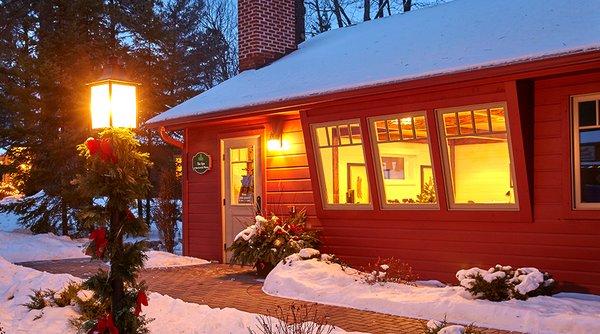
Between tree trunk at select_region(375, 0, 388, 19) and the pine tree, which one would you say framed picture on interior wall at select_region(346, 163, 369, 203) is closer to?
the pine tree

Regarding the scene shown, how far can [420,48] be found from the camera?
33.5ft

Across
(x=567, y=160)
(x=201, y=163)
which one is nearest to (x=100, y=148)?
(x=567, y=160)

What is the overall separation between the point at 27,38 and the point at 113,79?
17896 millimetres

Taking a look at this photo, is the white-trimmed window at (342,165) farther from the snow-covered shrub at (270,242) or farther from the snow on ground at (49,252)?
the snow on ground at (49,252)

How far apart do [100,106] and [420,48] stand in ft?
18.0

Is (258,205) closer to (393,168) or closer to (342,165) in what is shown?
(342,165)

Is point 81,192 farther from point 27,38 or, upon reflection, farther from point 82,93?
point 27,38

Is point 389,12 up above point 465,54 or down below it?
above

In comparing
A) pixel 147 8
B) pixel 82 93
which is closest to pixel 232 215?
pixel 82 93

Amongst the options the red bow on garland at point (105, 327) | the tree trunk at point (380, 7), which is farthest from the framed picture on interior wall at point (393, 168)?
the tree trunk at point (380, 7)

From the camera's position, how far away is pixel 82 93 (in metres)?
18.9

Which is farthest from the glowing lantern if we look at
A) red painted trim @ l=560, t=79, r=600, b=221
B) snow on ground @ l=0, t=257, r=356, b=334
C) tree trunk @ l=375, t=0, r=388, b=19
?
tree trunk @ l=375, t=0, r=388, b=19

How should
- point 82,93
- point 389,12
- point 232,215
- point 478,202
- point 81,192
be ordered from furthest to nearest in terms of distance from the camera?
point 389,12 < point 82,93 < point 232,215 < point 478,202 < point 81,192

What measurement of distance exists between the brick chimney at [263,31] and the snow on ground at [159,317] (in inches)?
266
